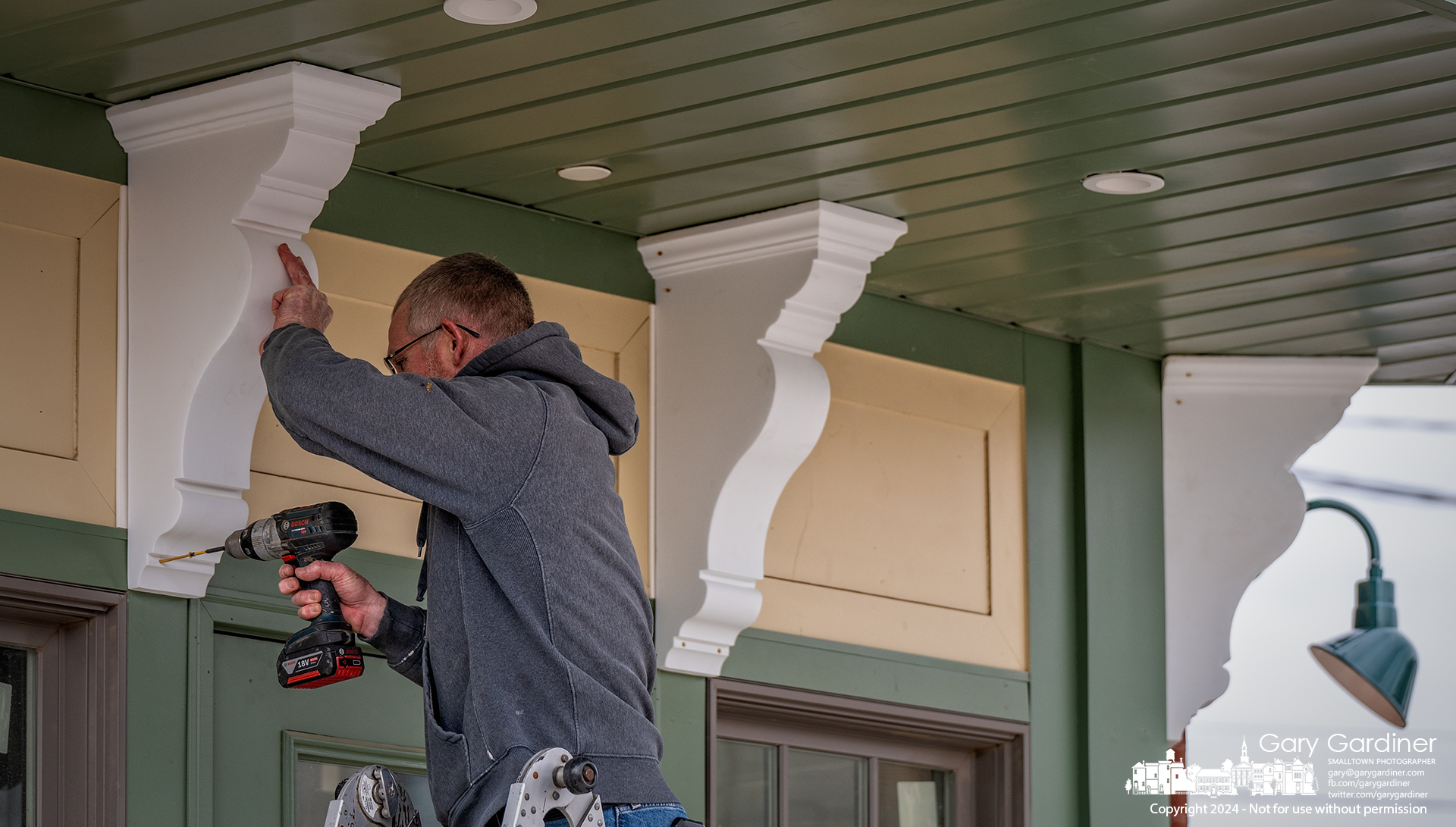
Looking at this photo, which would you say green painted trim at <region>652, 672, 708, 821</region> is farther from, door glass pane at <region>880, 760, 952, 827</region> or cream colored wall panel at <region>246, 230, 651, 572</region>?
door glass pane at <region>880, 760, 952, 827</region>

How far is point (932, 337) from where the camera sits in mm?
5367

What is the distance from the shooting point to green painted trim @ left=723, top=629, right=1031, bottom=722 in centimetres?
490

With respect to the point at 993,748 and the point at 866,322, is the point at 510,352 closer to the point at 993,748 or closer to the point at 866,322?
the point at 866,322

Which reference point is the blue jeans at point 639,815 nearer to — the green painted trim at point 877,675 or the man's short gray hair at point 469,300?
the man's short gray hair at point 469,300

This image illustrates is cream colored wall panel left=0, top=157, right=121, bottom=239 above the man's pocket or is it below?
above

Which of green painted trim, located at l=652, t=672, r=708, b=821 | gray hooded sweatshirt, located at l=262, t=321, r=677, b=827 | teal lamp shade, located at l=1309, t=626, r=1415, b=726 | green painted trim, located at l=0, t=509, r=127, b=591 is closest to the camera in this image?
gray hooded sweatshirt, located at l=262, t=321, r=677, b=827

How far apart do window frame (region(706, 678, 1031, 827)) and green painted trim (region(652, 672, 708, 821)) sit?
22 millimetres

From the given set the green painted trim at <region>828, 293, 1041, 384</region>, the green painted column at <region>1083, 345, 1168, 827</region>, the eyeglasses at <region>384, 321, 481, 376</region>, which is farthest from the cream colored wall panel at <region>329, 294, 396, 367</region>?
the green painted column at <region>1083, 345, 1168, 827</region>

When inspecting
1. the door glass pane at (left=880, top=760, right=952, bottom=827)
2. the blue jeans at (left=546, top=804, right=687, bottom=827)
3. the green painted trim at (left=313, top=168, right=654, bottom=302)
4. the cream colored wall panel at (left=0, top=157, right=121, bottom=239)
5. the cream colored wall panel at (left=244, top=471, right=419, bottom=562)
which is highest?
the green painted trim at (left=313, top=168, right=654, bottom=302)

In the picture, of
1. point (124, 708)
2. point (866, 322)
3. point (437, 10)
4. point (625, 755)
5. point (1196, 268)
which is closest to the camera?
point (625, 755)

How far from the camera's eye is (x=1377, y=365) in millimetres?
Result: 5711

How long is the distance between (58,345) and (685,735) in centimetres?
185

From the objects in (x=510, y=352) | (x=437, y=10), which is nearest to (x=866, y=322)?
(x=437, y=10)

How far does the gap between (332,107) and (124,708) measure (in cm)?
130
